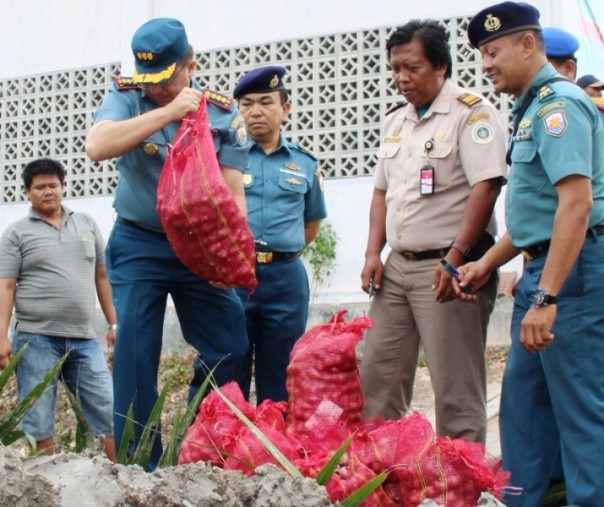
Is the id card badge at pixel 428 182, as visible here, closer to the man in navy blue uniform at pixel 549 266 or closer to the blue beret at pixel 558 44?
the man in navy blue uniform at pixel 549 266

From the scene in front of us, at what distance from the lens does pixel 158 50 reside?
168 inches

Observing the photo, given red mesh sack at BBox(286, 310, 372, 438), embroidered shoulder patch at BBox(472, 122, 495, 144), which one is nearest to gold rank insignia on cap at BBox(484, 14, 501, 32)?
embroidered shoulder patch at BBox(472, 122, 495, 144)

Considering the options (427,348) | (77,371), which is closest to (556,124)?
(427,348)

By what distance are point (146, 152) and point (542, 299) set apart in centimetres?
161

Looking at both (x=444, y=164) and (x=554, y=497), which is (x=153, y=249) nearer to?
(x=444, y=164)

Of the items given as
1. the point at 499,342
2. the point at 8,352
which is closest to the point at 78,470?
the point at 8,352

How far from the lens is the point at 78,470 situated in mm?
2385

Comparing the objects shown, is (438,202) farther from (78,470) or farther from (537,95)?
(78,470)

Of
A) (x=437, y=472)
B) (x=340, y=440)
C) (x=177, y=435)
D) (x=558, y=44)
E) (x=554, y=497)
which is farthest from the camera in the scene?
(x=558, y=44)

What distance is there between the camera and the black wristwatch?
12.1ft

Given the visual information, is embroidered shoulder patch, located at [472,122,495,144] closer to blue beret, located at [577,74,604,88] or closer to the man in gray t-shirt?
blue beret, located at [577,74,604,88]

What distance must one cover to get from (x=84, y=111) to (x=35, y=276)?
461 cm

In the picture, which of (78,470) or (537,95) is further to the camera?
(537,95)

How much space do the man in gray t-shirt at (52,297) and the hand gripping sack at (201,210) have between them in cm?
176
